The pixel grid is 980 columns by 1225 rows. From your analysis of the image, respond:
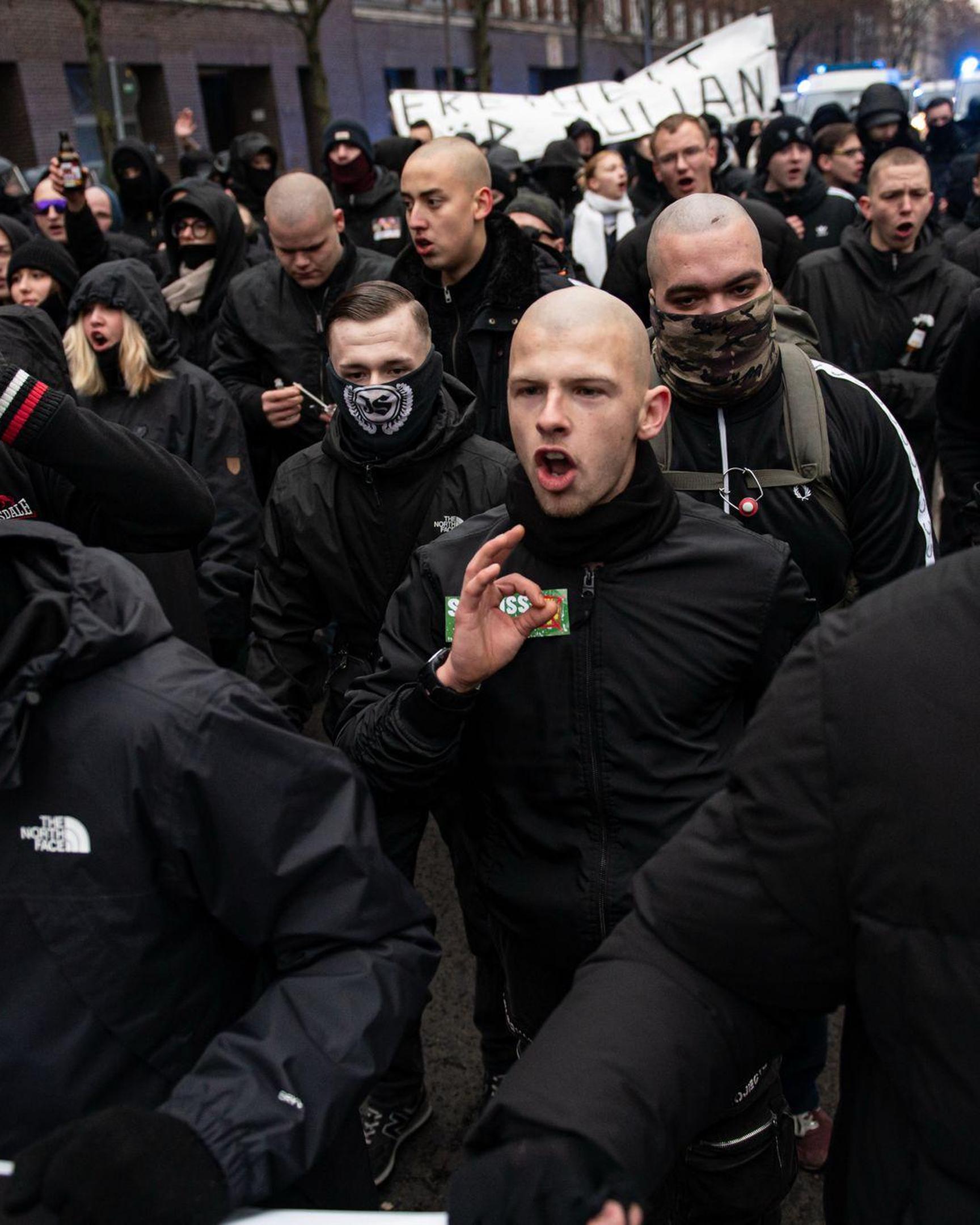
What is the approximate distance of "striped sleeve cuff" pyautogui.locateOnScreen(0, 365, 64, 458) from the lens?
8.32 feet

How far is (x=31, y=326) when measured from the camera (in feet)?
10.3

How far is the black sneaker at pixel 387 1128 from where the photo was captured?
10.5ft

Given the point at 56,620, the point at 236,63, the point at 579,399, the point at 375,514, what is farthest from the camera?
the point at 236,63

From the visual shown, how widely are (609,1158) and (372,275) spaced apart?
434 cm

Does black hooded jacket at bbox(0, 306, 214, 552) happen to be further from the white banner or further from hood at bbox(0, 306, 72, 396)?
the white banner

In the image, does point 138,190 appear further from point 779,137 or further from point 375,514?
point 375,514

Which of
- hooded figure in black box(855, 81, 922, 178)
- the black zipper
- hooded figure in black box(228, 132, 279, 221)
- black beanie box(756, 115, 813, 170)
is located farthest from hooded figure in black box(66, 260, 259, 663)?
hooded figure in black box(855, 81, 922, 178)

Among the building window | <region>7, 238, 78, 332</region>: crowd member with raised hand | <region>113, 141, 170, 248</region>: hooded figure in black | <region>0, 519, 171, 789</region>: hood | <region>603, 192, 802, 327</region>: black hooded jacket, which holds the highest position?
the building window

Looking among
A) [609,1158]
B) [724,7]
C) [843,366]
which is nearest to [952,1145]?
[609,1158]

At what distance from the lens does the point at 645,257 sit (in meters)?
4.99

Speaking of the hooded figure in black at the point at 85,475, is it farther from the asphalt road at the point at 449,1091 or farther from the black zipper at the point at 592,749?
the asphalt road at the point at 449,1091

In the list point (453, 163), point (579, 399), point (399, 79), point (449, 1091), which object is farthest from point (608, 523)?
point (399, 79)

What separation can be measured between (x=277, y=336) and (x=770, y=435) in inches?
102

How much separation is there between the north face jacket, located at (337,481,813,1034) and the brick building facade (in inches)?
994
